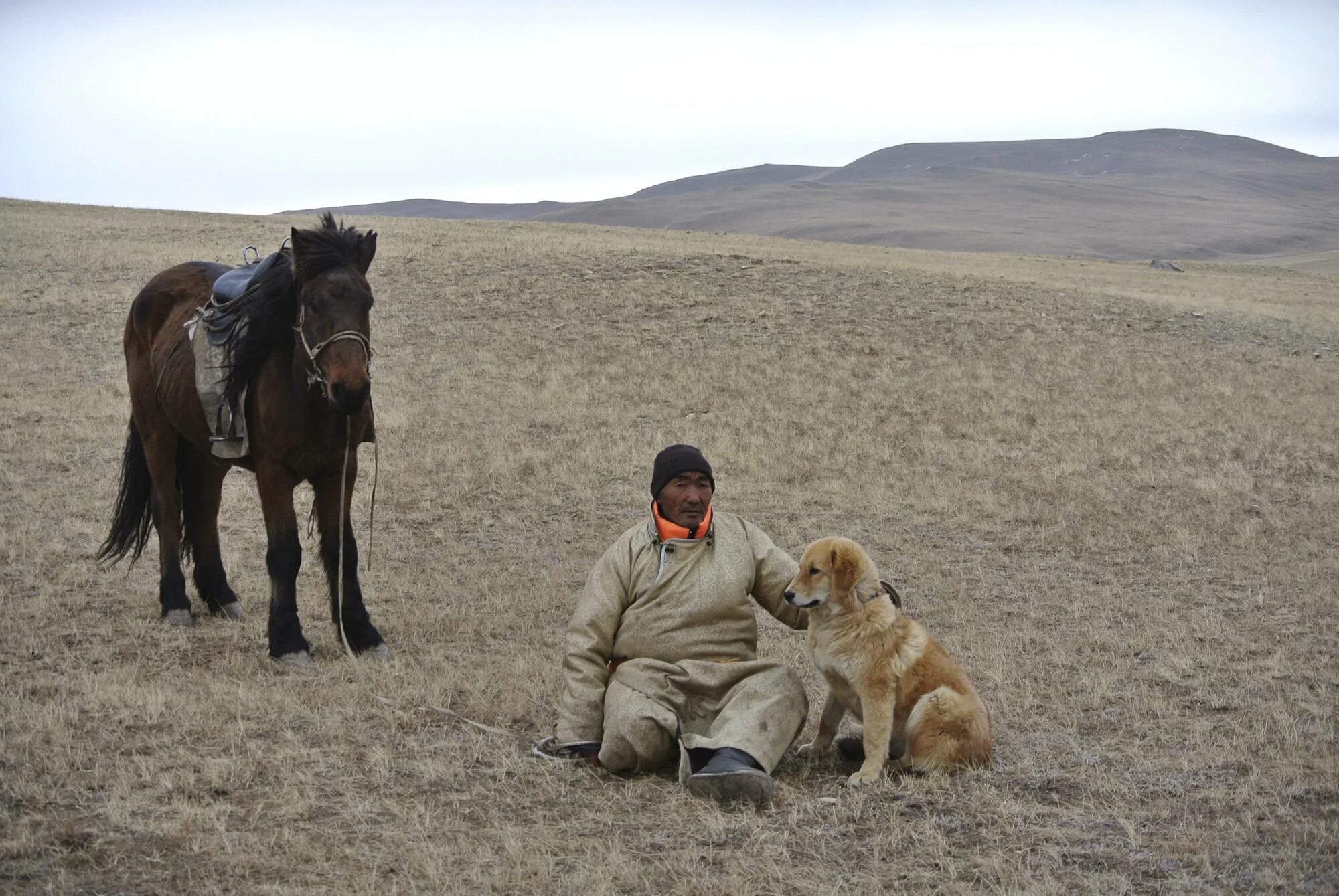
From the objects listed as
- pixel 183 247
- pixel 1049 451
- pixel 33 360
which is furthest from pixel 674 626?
pixel 183 247

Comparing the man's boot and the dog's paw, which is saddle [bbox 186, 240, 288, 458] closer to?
the man's boot

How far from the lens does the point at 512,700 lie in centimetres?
632

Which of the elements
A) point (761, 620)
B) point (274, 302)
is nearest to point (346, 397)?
point (274, 302)

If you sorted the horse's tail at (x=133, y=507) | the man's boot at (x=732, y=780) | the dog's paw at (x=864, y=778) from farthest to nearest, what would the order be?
the horse's tail at (x=133, y=507)
the dog's paw at (x=864, y=778)
the man's boot at (x=732, y=780)

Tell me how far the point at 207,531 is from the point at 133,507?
689mm

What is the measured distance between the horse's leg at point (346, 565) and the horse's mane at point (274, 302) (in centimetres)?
79

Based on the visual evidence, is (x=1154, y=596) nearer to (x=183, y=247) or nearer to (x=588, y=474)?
(x=588, y=474)

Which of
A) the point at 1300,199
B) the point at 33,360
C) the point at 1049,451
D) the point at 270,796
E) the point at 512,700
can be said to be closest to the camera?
the point at 270,796

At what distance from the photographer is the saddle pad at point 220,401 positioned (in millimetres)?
7293

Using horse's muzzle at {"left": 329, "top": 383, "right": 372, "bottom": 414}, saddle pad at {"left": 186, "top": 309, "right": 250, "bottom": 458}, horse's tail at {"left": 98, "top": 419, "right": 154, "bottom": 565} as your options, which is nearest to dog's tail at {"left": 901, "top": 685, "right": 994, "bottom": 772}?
horse's muzzle at {"left": 329, "top": 383, "right": 372, "bottom": 414}

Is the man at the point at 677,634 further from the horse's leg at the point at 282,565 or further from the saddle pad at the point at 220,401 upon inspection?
the saddle pad at the point at 220,401

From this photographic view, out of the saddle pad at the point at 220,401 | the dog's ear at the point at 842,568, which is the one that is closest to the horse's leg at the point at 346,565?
the saddle pad at the point at 220,401

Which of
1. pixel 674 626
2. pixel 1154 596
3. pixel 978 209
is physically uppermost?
pixel 978 209

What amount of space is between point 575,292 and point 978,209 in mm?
120158
